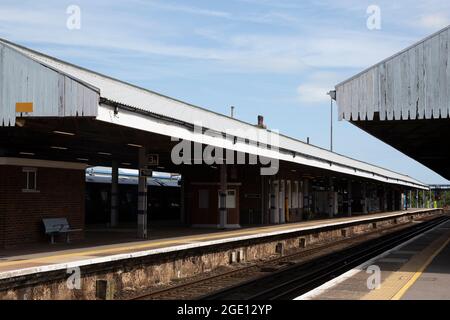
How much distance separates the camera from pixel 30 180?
16.8m

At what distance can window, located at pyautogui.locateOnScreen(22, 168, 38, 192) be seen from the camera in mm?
16578

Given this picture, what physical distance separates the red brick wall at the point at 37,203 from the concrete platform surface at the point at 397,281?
9.04 meters

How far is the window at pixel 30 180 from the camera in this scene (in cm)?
1658

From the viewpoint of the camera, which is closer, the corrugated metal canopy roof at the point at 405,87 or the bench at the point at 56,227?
the corrugated metal canopy roof at the point at 405,87

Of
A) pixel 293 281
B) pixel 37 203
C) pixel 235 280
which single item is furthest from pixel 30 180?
pixel 293 281

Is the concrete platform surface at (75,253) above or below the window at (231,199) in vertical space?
below

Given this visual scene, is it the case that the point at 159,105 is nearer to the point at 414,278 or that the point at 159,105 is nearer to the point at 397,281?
the point at 397,281

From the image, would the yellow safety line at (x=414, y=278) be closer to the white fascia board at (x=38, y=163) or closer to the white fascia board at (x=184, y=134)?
the white fascia board at (x=184, y=134)

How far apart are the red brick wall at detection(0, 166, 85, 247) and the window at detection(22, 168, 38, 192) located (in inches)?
4.3

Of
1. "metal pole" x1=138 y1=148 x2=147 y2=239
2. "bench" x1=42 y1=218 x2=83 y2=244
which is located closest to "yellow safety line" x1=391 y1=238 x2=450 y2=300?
"metal pole" x1=138 y1=148 x2=147 y2=239

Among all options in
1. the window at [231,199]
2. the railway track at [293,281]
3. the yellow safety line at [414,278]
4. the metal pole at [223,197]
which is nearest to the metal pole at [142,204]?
the railway track at [293,281]

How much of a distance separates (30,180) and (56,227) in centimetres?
167

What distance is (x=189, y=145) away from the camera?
67.1 feet
